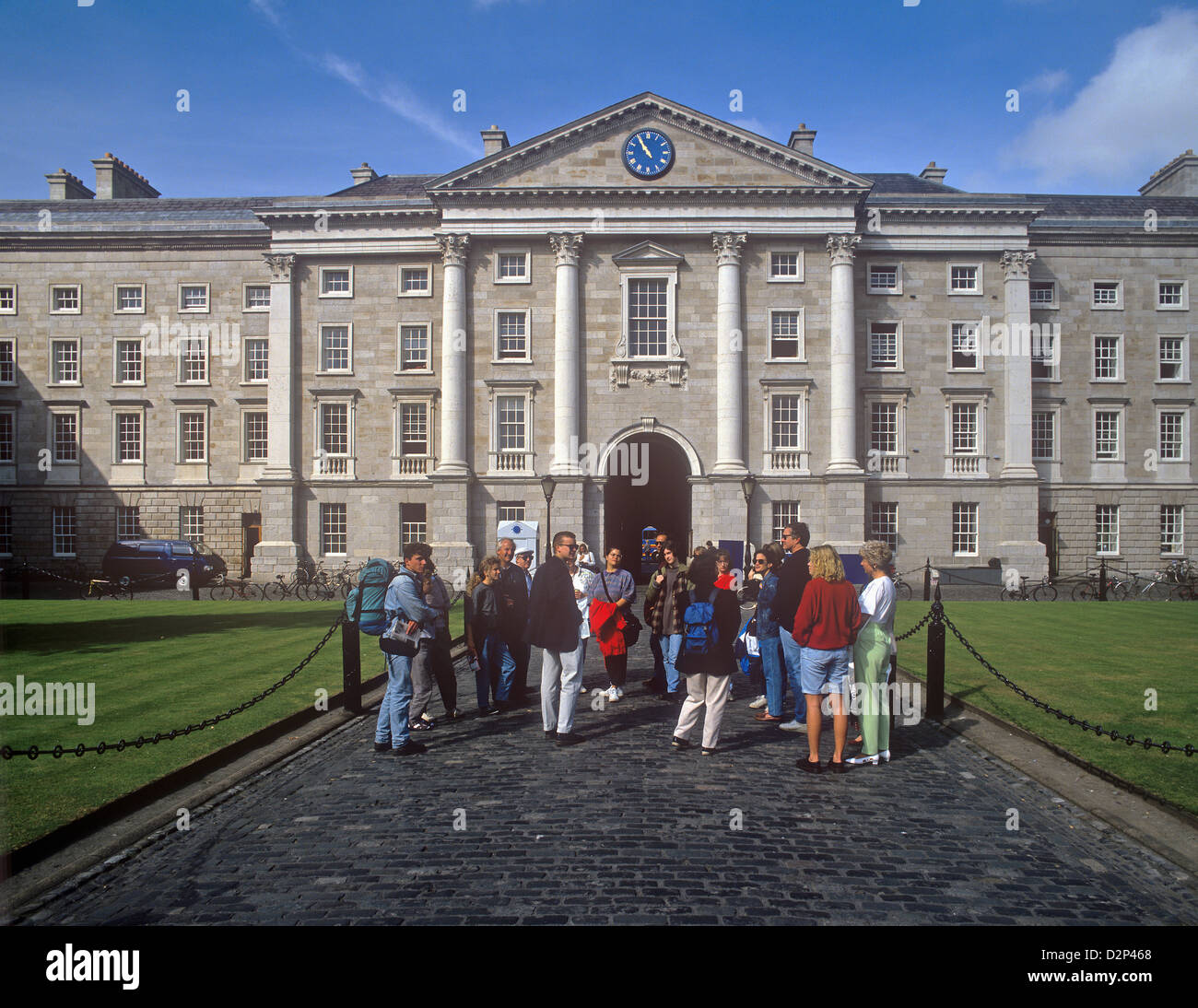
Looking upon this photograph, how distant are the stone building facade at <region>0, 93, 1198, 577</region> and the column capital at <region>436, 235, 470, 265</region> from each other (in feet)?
0.38

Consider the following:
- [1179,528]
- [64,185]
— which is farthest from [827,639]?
[64,185]

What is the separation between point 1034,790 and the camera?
7.16 metres

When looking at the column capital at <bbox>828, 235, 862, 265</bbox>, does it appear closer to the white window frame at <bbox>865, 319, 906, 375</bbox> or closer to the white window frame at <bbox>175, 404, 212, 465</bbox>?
the white window frame at <bbox>865, 319, 906, 375</bbox>

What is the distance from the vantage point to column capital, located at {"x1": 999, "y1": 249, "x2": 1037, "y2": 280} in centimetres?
3284

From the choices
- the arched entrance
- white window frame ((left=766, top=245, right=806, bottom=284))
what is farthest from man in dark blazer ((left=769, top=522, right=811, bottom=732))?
white window frame ((left=766, top=245, right=806, bottom=284))

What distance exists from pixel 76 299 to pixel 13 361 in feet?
13.5

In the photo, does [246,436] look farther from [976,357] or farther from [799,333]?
[976,357]

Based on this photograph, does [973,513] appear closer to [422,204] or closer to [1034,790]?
[422,204]

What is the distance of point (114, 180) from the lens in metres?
41.0

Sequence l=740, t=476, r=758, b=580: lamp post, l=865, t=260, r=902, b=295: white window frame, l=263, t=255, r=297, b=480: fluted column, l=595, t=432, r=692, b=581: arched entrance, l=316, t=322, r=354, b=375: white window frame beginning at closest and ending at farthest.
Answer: l=740, t=476, r=758, b=580: lamp post < l=595, t=432, r=692, b=581: arched entrance < l=263, t=255, r=297, b=480: fluted column < l=865, t=260, r=902, b=295: white window frame < l=316, t=322, r=354, b=375: white window frame

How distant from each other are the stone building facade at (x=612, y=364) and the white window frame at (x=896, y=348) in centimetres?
14

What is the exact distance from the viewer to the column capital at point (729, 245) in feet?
105
